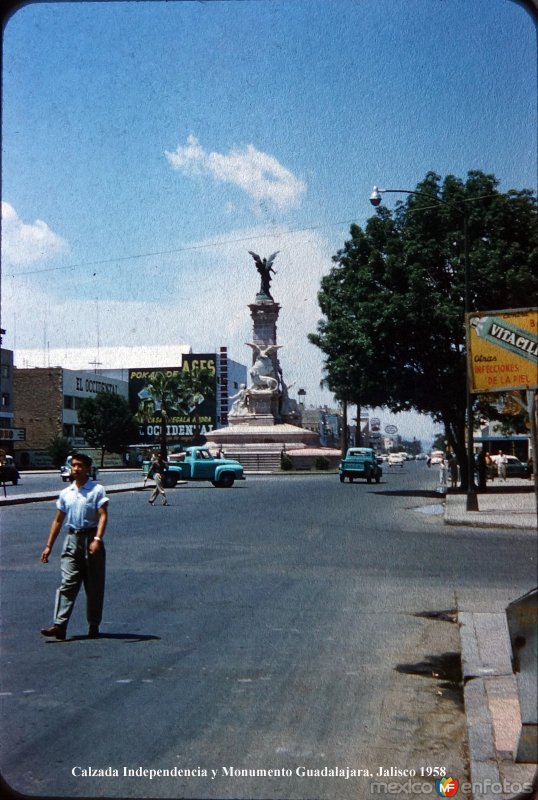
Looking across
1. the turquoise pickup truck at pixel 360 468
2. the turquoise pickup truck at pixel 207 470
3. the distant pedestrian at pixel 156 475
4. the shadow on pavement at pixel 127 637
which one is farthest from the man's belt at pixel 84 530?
the turquoise pickup truck at pixel 360 468

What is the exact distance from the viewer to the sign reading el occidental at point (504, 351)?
3.78 meters

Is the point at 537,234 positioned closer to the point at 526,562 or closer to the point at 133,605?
the point at 133,605

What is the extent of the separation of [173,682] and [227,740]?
1309mm

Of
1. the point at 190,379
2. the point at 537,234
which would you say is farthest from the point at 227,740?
the point at 190,379

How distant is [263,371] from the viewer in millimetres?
69500

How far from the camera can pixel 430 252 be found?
52.3 feet

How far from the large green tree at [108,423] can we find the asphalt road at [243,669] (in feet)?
7.54

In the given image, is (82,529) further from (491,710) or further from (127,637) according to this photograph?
(491,710)

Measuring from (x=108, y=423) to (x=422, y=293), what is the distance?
724cm

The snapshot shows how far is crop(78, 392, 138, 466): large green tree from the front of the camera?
50.4 feet

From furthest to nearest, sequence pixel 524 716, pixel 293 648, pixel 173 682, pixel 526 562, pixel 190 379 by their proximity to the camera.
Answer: pixel 190 379 < pixel 526 562 < pixel 293 648 < pixel 173 682 < pixel 524 716

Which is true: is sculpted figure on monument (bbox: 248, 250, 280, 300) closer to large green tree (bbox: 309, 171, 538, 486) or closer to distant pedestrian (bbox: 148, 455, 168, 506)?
large green tree (bbox: 309, 171, 538, 486)

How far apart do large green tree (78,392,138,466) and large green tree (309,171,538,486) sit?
13.1 ft

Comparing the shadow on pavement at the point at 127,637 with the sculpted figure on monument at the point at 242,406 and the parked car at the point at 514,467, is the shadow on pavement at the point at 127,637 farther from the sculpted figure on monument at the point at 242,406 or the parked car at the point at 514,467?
the sculpted figure on monument at the point at 242,406
